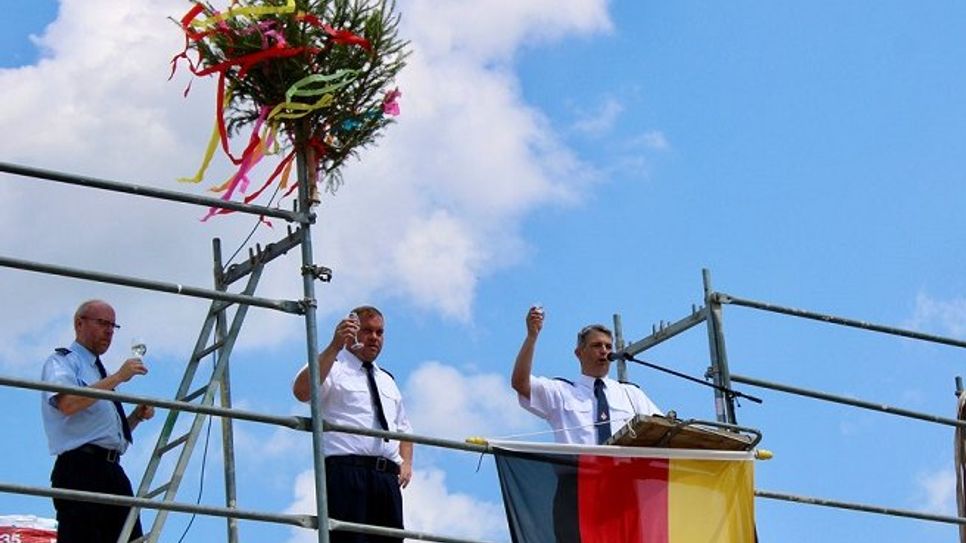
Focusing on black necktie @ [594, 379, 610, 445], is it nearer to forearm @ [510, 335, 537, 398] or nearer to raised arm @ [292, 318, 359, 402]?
forearm @ [510, 335, 537, 398]

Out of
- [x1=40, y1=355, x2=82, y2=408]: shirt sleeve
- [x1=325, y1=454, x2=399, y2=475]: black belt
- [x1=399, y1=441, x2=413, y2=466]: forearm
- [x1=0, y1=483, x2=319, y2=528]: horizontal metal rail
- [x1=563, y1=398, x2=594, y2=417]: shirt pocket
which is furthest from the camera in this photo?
[x1=563, y1=398, x2=594, y2=417]: shirt pocket

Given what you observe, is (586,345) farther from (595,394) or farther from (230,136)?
(230,136)

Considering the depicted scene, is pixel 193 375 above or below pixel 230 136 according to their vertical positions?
below

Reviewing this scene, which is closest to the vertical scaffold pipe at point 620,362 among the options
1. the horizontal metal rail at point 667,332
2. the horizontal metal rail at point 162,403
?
the horizontal metal rail at point 667,332

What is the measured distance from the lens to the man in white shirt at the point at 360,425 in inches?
296

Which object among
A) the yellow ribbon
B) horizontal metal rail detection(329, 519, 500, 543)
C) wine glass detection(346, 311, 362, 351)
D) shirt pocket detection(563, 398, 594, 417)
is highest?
the yellow ribbon

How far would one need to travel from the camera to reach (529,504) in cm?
751

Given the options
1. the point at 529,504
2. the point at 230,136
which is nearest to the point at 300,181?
the point at 230,136

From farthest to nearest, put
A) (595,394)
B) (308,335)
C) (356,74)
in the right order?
(595,394)
(356,74)
(308,335)

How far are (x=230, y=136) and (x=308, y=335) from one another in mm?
1048

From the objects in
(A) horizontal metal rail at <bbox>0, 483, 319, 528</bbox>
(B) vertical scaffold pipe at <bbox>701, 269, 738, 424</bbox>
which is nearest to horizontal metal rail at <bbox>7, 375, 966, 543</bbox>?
(A) horizontal metal rail at <bbox>0, 483, 319, 528</bbox>

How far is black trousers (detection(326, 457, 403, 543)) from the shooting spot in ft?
24.9

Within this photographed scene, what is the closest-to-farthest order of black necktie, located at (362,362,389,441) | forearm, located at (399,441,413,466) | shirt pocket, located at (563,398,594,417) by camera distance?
black necktie, located at (362,362,389,441)
forearm, located at (399,441,413,466)
shirt pocket, located at (563,398,594,417)

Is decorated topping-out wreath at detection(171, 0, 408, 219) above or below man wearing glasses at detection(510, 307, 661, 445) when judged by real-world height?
above
